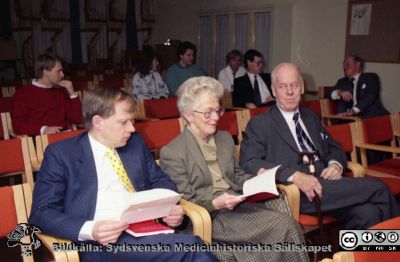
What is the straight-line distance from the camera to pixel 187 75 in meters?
5.79

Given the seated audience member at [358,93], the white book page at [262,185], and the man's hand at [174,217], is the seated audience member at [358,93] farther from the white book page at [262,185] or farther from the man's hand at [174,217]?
the man's hand at [174,217]

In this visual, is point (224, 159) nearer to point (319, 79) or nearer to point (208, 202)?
point (208, 202)

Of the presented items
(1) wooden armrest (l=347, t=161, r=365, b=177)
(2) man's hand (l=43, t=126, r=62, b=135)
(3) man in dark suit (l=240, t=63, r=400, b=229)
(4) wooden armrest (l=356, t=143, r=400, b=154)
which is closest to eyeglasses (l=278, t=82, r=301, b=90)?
(3) man in dark suit (l=240, t=63, r=400, b=229)

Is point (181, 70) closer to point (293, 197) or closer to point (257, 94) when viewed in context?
point (257, 94)

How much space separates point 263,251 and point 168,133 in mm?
1381

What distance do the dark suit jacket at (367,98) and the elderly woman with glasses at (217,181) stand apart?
3016 mm

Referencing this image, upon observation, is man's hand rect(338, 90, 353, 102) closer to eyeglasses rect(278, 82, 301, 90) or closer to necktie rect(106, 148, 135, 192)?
eyeglasses rect(278, 82, 301, 90)

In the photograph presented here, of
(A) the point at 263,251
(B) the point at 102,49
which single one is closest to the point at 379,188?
(A) the point at 263,251

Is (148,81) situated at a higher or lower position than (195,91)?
lower

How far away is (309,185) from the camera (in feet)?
7.38

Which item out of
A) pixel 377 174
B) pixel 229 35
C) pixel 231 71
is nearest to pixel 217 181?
pixel 377 174

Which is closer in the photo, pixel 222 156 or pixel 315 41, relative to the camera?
pixel 222 156

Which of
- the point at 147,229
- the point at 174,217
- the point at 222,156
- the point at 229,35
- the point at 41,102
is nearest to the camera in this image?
the point at 147,229

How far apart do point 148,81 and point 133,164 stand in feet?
12.1
